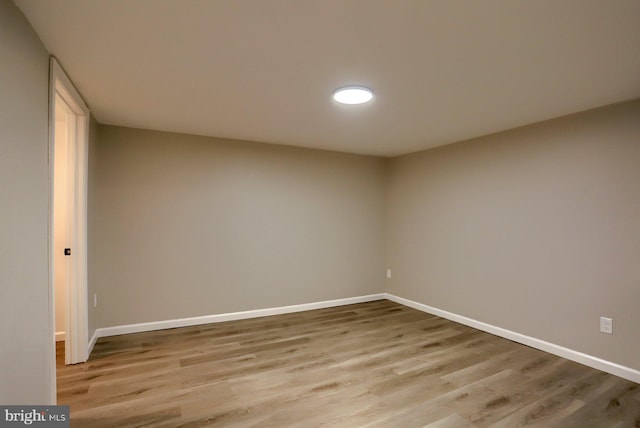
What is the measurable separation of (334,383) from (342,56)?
234 centimetres

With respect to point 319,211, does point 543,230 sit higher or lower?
lower

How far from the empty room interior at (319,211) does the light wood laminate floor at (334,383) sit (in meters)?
0.02

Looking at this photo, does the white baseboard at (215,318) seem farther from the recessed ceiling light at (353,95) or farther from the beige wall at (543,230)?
the recessed ceiling light at (353,95)

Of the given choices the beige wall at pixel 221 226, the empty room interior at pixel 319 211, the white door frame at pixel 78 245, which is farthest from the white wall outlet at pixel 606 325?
the white door frame at pixel 78 245

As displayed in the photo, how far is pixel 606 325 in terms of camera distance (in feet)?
8.65

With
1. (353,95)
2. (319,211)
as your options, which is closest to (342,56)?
(353,95)

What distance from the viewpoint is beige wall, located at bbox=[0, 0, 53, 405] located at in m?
1.31

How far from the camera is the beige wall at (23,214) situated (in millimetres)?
1311

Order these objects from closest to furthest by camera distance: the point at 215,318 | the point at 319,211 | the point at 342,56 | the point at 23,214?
the point at 23,214, the point at 342,56, the point at 215,318, the point at 319,211

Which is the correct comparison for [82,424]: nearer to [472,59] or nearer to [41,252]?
[41,252]

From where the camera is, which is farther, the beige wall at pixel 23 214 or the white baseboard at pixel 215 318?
the white baseboard at pixel 215 318

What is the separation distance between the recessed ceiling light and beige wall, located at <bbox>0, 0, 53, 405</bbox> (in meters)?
1.78

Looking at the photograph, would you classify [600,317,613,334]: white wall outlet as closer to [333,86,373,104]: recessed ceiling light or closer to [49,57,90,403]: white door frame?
[333,86,373,104]: recessed ceiling light

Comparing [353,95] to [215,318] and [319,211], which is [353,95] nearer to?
[319,211]
